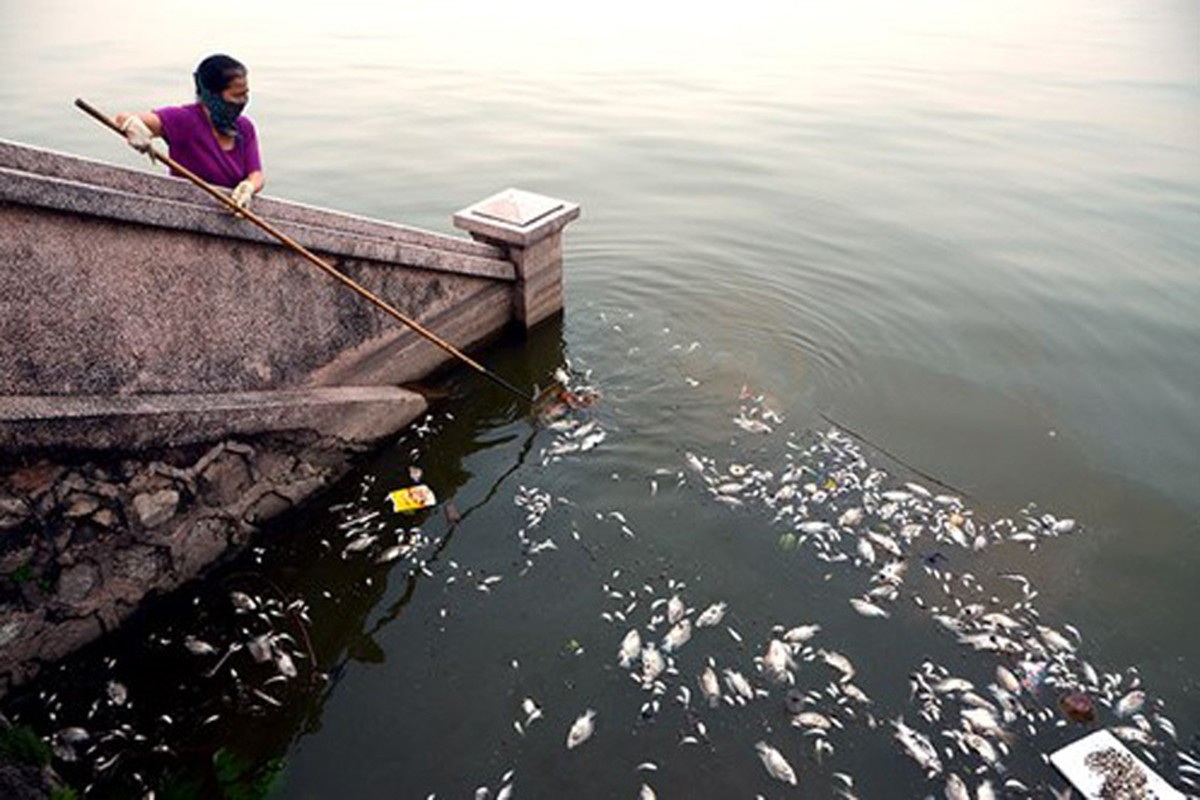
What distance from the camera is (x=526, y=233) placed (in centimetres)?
891

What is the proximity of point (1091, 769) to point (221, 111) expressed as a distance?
8191 millimetres

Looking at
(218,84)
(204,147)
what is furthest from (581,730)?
(218,84)

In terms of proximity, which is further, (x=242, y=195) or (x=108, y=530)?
(x=242, y=195)

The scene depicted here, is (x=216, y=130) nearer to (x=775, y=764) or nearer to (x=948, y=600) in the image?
(x=775, y=764)

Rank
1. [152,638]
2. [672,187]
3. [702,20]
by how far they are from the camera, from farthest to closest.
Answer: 1. [702,20]
2. [672,187]
3. [152,638]

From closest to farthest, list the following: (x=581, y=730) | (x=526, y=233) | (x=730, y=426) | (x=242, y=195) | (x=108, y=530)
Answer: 1. (x=581, y=730)
2. (x=108, y=530)
3. (x=242, y=195)
4. (x=730, y=426)
5. (x=526, y=233)

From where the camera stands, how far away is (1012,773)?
505cm

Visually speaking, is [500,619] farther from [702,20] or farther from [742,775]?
[702,20]

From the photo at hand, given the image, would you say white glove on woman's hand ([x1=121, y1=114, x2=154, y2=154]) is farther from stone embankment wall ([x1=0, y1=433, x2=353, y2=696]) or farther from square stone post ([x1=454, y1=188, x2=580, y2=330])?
square stone post ([x1=454, y1=188, x2=580, y2=330])

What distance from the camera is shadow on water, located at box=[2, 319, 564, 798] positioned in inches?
201

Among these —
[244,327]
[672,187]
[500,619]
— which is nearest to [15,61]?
[672,187]

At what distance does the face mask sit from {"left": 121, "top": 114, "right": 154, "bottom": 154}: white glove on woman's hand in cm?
71

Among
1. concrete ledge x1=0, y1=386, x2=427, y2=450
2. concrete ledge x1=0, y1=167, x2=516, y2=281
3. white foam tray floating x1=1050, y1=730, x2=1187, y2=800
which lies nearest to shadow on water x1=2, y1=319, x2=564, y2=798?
concrete ledge x1=0, y1=386, x2=427, y2=450

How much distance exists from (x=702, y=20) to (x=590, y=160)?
26.6m
